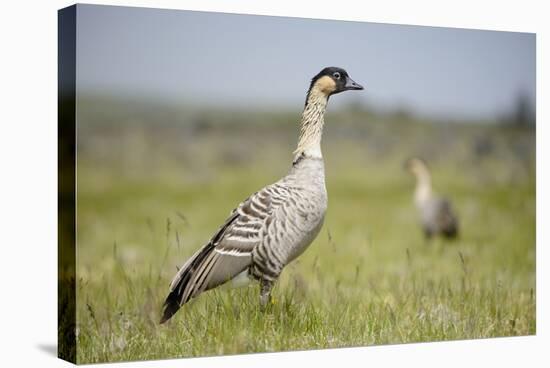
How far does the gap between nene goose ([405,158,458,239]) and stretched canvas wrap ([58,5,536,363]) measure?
0.08 ft

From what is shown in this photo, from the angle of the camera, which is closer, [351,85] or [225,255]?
[225,255]

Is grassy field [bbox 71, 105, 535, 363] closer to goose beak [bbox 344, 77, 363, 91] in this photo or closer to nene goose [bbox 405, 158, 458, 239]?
nene goose [bbox 405, 158, 458, 239]

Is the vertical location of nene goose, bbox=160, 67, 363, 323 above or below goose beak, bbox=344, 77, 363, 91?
below

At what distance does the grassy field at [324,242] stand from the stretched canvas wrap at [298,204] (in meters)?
0.03

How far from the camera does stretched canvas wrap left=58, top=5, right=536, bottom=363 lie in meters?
8.01

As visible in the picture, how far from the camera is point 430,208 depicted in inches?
527

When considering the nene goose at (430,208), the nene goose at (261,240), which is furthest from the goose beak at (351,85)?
the nene goose at (430,208)

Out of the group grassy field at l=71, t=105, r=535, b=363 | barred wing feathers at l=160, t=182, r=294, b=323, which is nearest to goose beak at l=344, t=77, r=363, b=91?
barred wing feathers at l=160, t=182, r=294, b=323

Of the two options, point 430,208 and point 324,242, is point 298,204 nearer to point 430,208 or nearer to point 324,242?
point 324,242

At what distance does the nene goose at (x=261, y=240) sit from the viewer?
26.2 feet

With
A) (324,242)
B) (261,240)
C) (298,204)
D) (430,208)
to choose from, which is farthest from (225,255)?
(430,208)

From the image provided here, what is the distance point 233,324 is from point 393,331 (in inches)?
68.4

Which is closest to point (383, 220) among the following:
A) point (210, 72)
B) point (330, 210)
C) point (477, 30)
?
point (330, 210)

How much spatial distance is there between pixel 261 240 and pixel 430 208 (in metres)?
5.88
